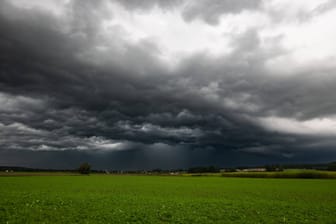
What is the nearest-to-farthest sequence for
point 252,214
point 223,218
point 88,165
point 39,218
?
1. point 39,218
2. point 223,218
3. point 252,214
4. point 88,165

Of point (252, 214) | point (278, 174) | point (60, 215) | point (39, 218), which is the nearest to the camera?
point (39, 218)

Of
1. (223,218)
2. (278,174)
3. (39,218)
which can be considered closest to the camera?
(39,218)

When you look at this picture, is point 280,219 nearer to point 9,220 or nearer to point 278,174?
point 9,220

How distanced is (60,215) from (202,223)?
1166cm

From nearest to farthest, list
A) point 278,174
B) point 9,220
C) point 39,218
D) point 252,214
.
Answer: point 9,220 < point 39,218 < point 252,214 < point 278,174

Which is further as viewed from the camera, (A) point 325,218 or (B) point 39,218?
(A) point 325,218

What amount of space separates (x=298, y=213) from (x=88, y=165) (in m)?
190

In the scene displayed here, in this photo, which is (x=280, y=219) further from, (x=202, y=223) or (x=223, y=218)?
(x=202, y=223)

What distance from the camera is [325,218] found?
23.9m

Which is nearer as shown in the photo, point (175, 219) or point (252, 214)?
point (175, 219)

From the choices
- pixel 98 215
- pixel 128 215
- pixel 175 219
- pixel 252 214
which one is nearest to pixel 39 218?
pixel 98 215

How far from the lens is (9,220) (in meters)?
17.9

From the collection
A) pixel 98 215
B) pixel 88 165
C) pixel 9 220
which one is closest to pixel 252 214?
pixel 98 215

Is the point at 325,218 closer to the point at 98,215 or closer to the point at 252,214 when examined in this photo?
the point at 252,214
